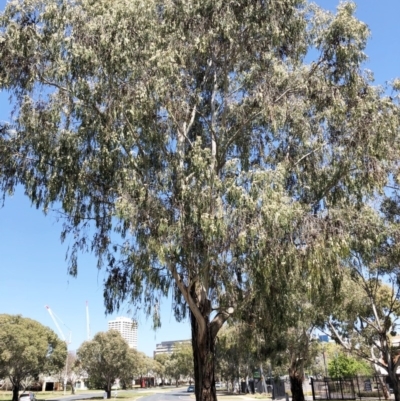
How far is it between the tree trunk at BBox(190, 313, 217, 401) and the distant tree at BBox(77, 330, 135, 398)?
40649 mm

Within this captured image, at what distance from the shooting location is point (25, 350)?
3884cm

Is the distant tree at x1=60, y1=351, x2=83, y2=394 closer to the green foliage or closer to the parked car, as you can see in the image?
the parked car

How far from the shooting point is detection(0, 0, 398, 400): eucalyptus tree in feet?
31.7

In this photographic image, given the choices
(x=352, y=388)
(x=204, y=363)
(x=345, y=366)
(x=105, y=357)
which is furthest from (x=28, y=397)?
(x=345, y=366)

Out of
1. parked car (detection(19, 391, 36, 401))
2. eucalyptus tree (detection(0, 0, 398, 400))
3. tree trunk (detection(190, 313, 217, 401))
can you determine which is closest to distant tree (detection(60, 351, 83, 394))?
parked car (detection(19, 391, 36, 401))

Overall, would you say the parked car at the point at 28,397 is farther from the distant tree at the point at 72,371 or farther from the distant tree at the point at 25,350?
the distant tree at the point at 72,371

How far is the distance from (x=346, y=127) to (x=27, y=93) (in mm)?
7639

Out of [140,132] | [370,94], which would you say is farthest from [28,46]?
[370,94]

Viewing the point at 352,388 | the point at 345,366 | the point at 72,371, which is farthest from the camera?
the point at 72,371

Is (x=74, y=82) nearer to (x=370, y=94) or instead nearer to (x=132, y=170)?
(x=132, y=170)

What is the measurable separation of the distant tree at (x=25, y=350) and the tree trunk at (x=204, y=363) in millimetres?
31312

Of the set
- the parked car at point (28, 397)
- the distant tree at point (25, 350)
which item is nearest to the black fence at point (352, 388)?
the parked car at point (28, 397)

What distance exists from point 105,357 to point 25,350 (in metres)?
12.9

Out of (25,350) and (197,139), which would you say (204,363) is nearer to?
(197,139)
